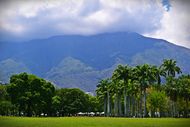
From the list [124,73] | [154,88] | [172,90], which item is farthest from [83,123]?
[154,88]

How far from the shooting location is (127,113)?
109 metres

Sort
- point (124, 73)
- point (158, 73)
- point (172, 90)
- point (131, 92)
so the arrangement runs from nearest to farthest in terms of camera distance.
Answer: point (172, 90), point (158, 73), point (124, 73), point (131, 92)

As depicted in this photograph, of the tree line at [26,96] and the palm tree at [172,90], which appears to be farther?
the palm tree at [172,90]

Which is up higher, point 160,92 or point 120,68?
point 120,68

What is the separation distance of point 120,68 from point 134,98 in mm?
16203

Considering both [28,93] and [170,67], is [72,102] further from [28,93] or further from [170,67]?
[28,93]

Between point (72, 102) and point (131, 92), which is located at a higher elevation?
point (131, 92)

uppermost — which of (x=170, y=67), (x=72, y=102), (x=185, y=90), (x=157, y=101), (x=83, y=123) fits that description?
(x=170, y=67)

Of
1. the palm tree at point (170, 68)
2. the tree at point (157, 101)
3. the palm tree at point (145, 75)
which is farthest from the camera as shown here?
the palm tree at point (170, 68)

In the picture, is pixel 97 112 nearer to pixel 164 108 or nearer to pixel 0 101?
pixel 164 108

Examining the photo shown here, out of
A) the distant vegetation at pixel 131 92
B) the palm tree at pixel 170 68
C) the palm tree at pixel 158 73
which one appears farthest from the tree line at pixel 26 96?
the palm tree at pixel 170 68

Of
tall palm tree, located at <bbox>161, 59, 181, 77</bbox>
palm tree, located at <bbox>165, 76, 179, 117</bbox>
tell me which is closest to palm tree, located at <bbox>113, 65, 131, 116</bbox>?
tall palm tree, located at <bbox>161, 59, 181, 77</bbox>

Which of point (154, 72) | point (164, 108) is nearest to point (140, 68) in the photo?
point (154, 72)

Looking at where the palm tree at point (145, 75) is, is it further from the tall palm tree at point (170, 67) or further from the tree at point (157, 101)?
the tall palm tree at point (170, 67)
